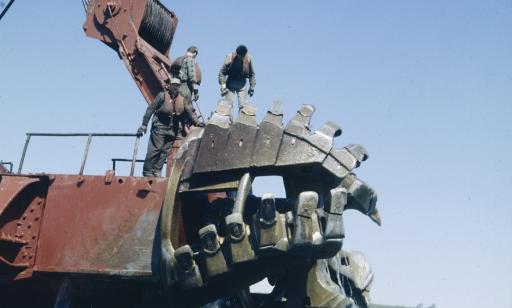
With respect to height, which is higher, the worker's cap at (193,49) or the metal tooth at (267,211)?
the worker's cap at (193,49)

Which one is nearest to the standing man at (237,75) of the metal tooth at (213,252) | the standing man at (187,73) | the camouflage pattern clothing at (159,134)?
the standing man at (187,73)

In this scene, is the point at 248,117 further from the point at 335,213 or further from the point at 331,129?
the point at 335,213

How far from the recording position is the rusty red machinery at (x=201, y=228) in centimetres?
622

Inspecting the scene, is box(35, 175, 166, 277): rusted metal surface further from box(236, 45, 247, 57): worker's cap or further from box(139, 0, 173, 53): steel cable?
box(139, 0, 173, 53): steel cable

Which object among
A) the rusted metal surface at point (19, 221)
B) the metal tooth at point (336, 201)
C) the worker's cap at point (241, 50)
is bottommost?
the rusted metal surface at point (19, 221)

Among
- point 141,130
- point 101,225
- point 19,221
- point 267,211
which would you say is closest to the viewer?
point 267,211

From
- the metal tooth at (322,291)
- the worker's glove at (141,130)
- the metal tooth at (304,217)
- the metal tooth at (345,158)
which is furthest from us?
the worker's glove at (141,130)

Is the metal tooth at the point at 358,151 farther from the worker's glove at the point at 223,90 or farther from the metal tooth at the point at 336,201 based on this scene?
the worker's glove at the point at 223,90

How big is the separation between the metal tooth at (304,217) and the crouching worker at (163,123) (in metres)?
3.12

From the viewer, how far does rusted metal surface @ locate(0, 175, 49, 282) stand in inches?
293

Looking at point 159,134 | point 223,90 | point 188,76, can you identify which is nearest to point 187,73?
point 188,76

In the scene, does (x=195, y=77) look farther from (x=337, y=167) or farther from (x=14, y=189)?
(x=337, y=167)

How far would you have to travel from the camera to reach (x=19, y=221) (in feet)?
25.0

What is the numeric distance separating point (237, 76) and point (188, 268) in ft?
19.0
